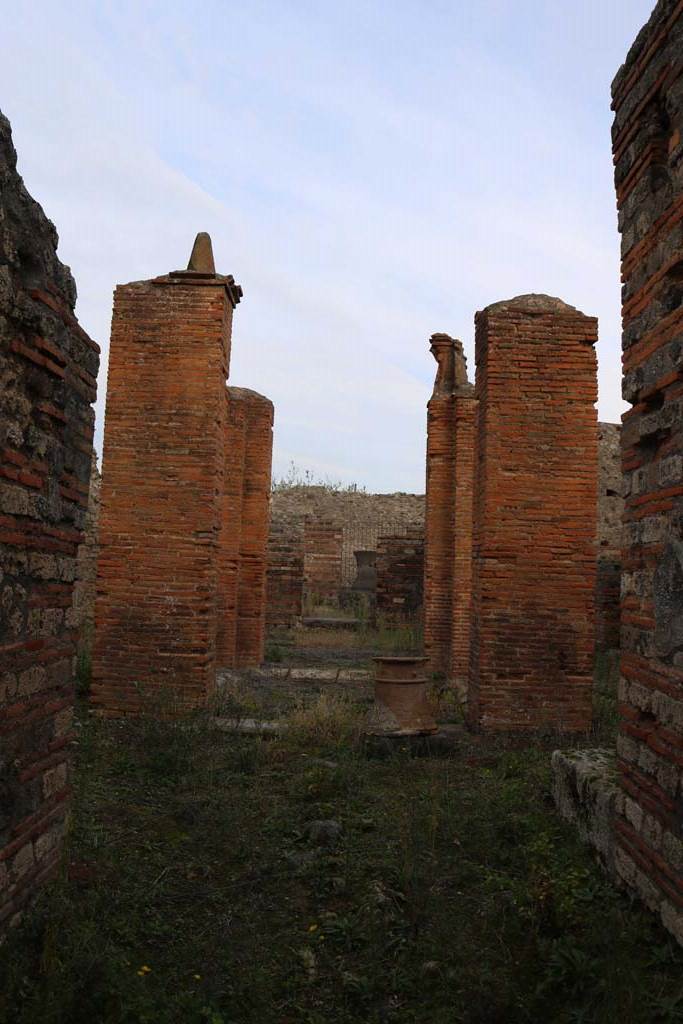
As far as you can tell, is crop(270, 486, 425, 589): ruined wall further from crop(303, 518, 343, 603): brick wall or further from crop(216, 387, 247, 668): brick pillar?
crop(216, 387, 247, 668): brick pillar

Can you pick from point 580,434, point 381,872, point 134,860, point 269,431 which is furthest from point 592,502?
point 269,431

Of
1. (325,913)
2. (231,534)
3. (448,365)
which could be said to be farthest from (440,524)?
(325,913)

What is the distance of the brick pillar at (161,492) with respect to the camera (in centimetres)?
858

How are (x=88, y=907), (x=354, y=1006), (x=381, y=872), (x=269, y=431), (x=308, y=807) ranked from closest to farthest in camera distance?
(x=354, y=1006), (x=88, y=907), (x=381, y=872), (x=308, y=807), (x=269, y=431)

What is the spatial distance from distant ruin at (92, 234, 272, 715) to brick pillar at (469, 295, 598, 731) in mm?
3020

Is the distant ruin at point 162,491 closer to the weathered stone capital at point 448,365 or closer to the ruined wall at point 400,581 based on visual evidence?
the weathered stone capital at point 448,365

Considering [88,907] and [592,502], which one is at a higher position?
[592,502]

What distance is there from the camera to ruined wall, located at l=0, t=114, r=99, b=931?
3290 millimetres

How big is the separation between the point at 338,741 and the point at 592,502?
12.1 feet

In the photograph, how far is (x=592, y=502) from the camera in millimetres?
8352

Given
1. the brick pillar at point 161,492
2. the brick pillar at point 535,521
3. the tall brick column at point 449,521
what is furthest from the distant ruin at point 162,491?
the tall brick column at point 449,521

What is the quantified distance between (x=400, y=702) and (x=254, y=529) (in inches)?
263

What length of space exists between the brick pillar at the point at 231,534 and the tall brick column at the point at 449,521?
10.6 ft

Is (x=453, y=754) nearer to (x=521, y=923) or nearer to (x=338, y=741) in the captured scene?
(x=338, y=741)
